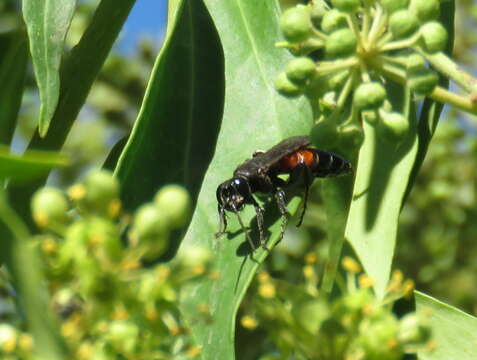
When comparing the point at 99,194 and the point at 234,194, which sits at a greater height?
the point at 99,194

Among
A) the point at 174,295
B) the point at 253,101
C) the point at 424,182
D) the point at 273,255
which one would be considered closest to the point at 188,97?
the point at 253,101

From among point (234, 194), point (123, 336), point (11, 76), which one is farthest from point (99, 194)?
point (11, 76)

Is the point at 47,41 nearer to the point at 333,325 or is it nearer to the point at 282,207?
the point at 282,207

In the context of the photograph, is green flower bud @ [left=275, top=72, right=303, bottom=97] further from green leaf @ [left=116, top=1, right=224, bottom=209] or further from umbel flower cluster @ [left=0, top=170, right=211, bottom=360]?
umbel flower cluster @ [left=0, top=170, right=211, bottom=360]

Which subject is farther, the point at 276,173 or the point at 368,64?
the point at 276,173

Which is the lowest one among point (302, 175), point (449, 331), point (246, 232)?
point (449, 331)

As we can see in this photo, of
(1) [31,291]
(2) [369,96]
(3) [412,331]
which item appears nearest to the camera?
(1) [31,291]

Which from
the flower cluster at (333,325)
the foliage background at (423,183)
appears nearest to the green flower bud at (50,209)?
the flower cluster at (333,325)

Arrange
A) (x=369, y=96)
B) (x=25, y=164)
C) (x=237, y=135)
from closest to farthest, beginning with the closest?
(x=25, y=164), (x=369, y=96), (x=237, y=135)
